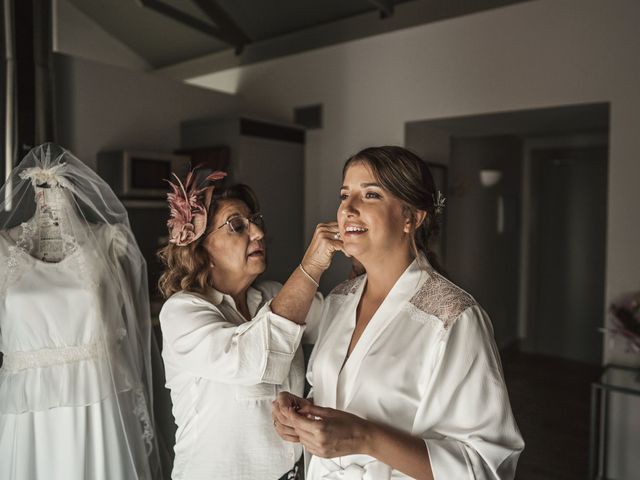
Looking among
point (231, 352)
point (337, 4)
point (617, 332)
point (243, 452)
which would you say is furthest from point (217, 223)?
point (337, 4)

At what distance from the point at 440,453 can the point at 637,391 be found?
2.07 metres

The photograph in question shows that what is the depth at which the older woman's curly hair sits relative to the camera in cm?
157

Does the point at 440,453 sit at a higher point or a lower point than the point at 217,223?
lower

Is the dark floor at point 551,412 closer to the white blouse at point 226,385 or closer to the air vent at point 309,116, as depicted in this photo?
the white blouse at point 226,385

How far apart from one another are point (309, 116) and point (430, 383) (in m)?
3.46

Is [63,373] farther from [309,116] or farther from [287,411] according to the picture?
[309,116]

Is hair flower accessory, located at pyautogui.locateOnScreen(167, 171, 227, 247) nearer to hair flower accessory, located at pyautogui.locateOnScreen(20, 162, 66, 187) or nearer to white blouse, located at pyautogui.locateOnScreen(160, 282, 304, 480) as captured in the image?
white blouse, located at pyautogui.locateOnScreen(160, 282, 304, 480)

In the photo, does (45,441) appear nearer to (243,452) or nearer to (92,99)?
(243,452)

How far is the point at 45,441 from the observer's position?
6.20ft

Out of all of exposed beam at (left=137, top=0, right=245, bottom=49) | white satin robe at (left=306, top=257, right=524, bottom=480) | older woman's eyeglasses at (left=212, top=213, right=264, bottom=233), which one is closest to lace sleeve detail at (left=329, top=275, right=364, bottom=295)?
white satin robe at (left=306, top=257, right=524, bottom=480)

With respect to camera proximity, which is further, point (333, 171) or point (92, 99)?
point (333, 171)

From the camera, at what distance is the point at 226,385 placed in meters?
1.42

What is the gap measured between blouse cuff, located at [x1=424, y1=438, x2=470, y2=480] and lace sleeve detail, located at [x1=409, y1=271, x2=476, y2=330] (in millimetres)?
265

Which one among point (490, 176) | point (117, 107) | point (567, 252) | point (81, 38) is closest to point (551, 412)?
point (567, 252)
